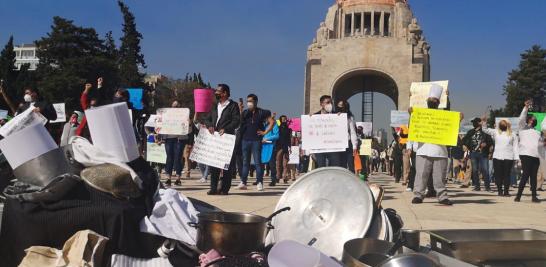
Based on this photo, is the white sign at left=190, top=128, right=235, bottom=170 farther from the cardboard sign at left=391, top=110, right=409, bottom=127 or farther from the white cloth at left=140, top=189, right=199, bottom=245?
the cardboard sign at left=391, top=110, right=409, bottom=127

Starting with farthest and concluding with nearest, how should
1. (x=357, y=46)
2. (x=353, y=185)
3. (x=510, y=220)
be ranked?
(x=357, y=46), (x=510, y=220), (x=353, y=185)

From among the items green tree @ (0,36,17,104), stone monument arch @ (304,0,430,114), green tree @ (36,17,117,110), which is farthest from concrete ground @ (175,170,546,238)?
green tree @ (0,36,17,104)

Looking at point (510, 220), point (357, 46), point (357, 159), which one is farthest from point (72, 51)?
point (510, 220)

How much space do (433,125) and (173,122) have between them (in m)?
5.74

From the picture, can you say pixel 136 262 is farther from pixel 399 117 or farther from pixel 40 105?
pixel 399 117

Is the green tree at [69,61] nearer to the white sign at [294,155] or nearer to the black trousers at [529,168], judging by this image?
the white sign at [294,155]

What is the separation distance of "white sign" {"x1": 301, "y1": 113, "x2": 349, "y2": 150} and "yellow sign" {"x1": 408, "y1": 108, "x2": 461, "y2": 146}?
4.31 feet

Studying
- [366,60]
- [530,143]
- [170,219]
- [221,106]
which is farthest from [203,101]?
[366,60]

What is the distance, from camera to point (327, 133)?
30.1ft

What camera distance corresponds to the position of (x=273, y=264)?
275cm

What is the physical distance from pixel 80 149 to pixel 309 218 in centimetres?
188

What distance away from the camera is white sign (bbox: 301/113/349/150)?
9.03m

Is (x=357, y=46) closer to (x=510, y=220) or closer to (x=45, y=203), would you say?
(x=510, y=220)

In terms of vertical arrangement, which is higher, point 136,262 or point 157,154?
point 157,154
